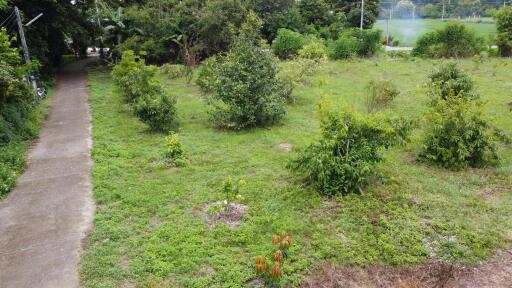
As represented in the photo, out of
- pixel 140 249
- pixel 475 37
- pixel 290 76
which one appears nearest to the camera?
pixel 140 249

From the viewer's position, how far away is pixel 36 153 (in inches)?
381

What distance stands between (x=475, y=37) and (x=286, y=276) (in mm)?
20754

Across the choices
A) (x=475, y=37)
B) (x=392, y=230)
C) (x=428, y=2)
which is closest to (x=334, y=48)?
(x=475, y=37)

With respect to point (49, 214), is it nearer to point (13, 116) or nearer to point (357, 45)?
point (13, 116)

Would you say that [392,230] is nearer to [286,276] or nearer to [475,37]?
[286,276]

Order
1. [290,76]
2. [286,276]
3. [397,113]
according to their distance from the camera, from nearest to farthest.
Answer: [286,276] < [397,113] < [290,76]

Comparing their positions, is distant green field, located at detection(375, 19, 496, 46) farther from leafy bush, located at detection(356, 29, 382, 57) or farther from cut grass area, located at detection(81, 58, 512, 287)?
cut grass area, located at detection(81, 58, 512, 287)

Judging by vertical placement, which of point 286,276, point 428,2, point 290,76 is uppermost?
point 428,2

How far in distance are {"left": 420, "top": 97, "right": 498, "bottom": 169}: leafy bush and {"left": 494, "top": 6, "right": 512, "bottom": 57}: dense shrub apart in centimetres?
1559

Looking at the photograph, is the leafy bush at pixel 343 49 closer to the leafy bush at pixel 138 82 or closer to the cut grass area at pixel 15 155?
the leafy bush at pixel 138 82

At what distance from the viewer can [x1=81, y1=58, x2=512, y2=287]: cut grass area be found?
5293 mm

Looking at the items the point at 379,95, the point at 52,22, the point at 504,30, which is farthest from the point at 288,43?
the point at 379,95

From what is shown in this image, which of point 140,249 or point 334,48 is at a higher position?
point 334,48

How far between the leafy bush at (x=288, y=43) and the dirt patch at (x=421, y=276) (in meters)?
17.9
